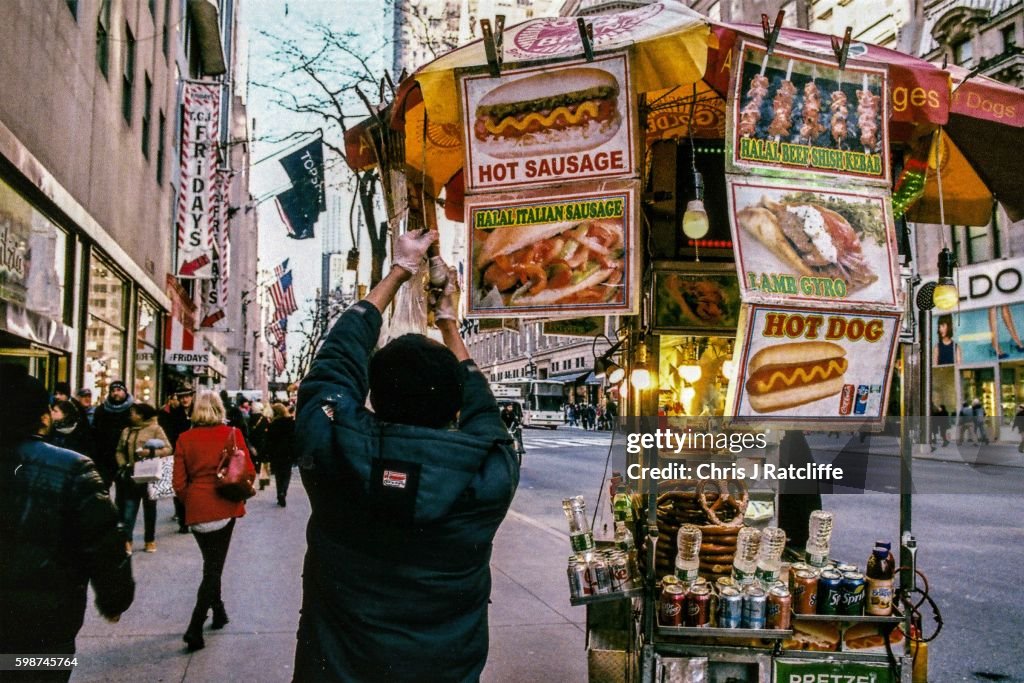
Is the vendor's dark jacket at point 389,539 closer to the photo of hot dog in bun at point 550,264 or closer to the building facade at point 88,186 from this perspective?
the photo of hot dog in bun at point 550,264

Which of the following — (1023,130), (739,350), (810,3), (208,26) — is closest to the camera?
(739,350)

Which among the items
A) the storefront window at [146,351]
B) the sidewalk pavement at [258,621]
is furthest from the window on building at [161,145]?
the sidewalk pavement at [258,621]

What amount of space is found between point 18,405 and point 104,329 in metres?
13.8

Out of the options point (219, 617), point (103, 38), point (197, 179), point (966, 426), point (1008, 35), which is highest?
point (1008, 35)

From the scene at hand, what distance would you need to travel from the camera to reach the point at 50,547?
2.79 meters

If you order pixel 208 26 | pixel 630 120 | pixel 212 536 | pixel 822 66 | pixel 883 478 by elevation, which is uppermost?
pixel 208 26

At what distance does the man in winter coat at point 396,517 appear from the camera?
7.32ft

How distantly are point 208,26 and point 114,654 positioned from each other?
88.0 ft

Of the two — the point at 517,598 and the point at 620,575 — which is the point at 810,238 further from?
the point at 517,598

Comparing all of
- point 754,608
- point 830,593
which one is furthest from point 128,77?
point 830,593

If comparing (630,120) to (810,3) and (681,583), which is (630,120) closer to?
(681,583)

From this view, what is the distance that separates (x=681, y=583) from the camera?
12.1 ft

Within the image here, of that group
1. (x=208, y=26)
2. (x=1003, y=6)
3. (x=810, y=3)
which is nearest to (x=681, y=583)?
(x=208, y=26)

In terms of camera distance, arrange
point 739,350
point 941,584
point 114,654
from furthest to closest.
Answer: point 941,584 < point 114,654 < point 739,350
